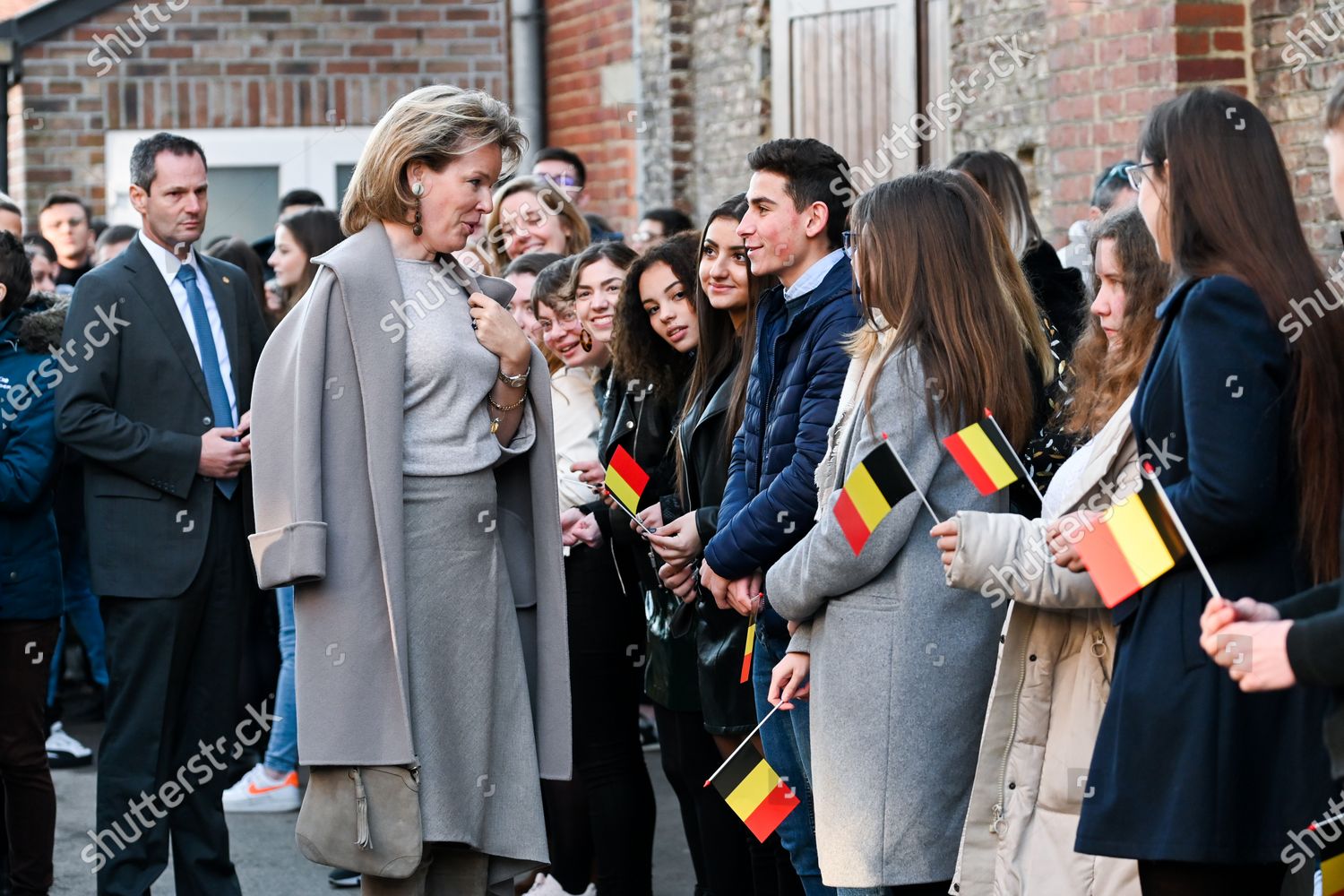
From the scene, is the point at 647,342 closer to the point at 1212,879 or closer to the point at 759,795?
the point at 759,795

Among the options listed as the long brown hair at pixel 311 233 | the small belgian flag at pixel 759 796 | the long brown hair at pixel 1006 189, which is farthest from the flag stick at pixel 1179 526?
the long brown hair at pixel 311 233

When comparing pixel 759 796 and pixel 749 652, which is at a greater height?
pixel 749 652

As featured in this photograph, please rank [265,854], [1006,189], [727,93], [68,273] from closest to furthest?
1. [1006,189]
2. [265,854]
3. [68,273]
4. [727,93]

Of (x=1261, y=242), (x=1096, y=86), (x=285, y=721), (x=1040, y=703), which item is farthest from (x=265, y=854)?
(x=1261, y=242)

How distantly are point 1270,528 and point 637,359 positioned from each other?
2.33 m

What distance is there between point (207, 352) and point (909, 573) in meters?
2.42

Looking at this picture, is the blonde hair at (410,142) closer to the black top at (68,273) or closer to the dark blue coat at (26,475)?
the dark blue coat at (26,475)

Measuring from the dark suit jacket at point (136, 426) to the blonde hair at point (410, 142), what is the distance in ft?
4.77

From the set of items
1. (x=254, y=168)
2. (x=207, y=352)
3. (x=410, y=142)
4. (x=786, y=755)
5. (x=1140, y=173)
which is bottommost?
(x=786, y=755)

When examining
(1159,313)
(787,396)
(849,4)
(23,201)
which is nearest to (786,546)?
(787,396)

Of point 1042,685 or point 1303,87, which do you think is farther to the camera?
point 1303,87

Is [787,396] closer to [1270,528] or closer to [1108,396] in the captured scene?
[1108,396]

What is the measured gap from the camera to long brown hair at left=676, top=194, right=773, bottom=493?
4.33 meters

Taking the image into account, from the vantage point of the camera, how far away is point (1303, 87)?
5.68 meters
